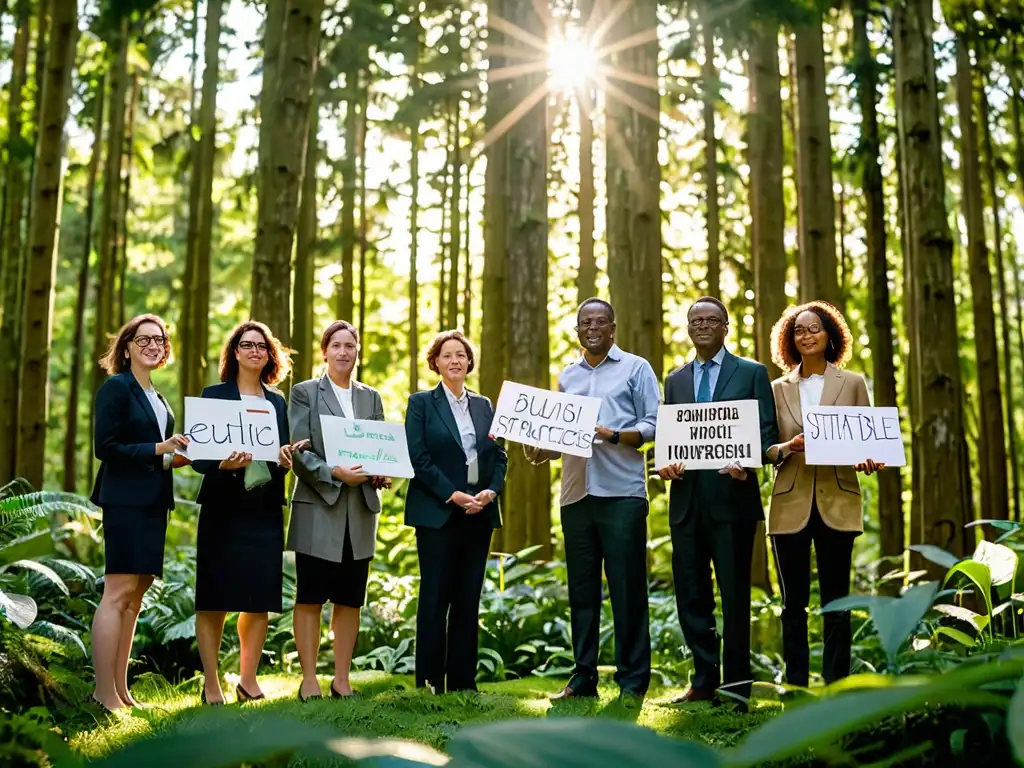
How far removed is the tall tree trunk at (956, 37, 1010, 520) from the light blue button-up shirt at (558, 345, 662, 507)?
32.5ft

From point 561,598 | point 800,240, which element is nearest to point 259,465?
point 561,598

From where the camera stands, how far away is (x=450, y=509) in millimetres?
6016

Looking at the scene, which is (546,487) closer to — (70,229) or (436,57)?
(436,57)

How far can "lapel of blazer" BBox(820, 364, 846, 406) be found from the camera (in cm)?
568

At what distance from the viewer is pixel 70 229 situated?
22047 mm

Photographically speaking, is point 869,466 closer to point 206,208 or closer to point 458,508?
point 458,508

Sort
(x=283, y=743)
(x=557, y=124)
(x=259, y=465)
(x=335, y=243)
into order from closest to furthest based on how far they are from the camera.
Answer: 1. (x=283, y=743)
2. (x=259, y=465)
3. (x=335, y=243)
4. (x=557, y=124)

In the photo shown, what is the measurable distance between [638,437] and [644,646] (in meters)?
1.24

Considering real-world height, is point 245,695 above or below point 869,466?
below

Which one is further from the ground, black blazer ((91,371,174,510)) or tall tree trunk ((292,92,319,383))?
tall tree trunk ((292,92,319,383))

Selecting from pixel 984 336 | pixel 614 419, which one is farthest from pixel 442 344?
pixel 984 336

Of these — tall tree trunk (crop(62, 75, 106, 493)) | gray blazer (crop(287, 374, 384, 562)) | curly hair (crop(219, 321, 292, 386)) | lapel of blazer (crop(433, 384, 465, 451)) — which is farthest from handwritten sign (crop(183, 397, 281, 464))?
tall tree trunk (crop(62, 75, 106, 493))

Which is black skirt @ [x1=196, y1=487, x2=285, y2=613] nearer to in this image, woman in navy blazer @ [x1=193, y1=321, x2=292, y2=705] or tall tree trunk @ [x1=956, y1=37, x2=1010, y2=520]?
woman in navy blazer @ [x1=193, y1=321, x2=292, y2=705]

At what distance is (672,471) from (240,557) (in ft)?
8.33
